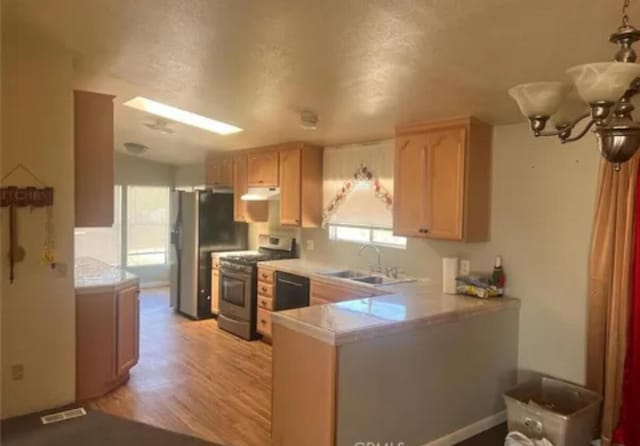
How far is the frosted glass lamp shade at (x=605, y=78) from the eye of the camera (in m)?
1.25

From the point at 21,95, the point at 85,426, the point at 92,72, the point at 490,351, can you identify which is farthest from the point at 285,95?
the point at 85,426

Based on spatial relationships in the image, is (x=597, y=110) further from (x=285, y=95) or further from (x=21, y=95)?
(x=21, y=95)

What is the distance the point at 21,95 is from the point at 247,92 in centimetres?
158

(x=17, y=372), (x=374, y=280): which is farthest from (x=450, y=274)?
(x=17, y=372)

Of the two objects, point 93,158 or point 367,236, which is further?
point 367,236

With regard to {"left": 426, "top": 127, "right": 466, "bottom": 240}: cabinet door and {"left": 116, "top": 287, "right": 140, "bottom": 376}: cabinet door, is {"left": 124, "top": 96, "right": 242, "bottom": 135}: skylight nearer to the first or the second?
{"left": 116, "top": 287, "right": 140, "bottom": 376}: cabinet door

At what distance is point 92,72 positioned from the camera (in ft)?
12.0

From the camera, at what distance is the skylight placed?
185 inches

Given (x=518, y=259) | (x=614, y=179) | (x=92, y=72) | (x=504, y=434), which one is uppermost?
(x=92, y=72)

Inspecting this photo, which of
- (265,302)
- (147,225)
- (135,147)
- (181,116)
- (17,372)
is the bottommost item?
(17,372)

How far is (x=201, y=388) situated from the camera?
397cm

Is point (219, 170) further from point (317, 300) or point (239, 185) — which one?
point (317, 300)

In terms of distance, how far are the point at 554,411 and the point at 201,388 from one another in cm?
275

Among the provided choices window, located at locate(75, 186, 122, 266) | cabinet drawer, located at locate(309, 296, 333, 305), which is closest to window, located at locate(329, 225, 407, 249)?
cabinet drawer, located at locate(309, 296, 333, 305)
